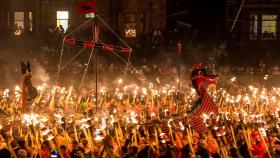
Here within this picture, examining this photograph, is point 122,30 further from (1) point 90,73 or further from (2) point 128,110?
(2) point 128,110

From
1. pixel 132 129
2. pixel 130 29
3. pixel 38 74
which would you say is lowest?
pixel 132 129

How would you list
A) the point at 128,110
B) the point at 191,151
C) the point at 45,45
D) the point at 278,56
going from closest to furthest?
the point at 191,151 → the point at 128,110 → the point at 45,45 → the point at 278,56

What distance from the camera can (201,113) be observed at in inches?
733

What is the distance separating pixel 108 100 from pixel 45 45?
1242 cm

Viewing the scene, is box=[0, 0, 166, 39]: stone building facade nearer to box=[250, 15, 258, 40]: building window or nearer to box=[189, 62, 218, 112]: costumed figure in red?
box=[250, 15, 258, 40]: building window

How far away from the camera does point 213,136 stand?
51.6 ft

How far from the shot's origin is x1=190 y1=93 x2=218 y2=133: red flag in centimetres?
1748

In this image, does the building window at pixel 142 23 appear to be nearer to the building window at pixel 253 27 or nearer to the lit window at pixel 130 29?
the lit window at pixel 130 29

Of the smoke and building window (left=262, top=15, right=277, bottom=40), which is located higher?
building window (left=262, top=15, right=277, bottom=40)

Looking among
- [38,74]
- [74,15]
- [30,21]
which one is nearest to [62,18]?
[74,15]

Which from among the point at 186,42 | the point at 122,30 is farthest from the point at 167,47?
the point at 122,30

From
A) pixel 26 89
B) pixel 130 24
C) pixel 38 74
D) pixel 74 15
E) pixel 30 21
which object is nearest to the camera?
pixel 26 89

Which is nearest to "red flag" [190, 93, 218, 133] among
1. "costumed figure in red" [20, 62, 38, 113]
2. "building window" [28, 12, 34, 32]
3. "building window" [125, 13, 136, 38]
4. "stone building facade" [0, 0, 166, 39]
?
"costumed figure in red" [20, 62, 38, 113]

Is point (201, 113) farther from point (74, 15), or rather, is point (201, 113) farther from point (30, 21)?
point (30, 21)
